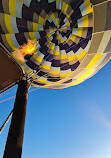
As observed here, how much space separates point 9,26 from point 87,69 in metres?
2.74

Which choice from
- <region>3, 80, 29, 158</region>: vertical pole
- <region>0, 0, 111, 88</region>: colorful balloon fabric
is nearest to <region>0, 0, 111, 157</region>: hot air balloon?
<region>0, 0, 111, 88</region>: colorful balloon fabric

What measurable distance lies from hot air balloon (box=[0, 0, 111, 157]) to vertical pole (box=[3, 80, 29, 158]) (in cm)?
10

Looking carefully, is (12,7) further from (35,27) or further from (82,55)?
(82,55)

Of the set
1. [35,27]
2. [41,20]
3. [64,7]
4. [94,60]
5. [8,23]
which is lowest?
[94,60]

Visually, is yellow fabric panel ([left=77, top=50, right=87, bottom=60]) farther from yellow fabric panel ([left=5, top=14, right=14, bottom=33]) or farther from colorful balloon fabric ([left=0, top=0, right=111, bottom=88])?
yellow fabric panel ([left=5, top=14, right=14, bottom=33])

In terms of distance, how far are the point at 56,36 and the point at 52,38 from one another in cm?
14

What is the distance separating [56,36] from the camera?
423 centimetres

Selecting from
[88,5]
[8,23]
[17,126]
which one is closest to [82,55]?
[88,5]

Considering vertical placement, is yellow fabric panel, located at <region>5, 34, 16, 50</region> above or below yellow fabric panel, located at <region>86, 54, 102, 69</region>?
above

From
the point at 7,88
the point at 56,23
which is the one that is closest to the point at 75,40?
the point at 56,23

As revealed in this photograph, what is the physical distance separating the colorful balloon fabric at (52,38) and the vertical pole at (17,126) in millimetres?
486

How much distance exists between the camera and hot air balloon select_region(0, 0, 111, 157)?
3.48 meters

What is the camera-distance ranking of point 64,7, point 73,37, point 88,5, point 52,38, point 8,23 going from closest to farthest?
point 88,5
point 8,23
point 64,7
point 73,37
point 52,38

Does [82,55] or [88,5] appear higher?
[88,5]
